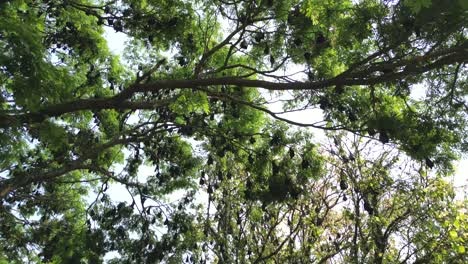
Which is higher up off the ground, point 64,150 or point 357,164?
point 357,164

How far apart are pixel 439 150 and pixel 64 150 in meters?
6.42

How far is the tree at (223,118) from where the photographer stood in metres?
5.13

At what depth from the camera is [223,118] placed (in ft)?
29.0

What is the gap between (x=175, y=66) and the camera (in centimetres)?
855

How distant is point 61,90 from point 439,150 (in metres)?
5.61

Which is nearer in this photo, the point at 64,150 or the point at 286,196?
the point at 286,196

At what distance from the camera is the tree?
5133 millimetres

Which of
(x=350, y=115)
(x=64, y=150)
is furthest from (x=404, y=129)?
(x=64, y=150)

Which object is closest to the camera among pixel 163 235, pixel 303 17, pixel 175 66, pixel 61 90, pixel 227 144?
pixel 61 90

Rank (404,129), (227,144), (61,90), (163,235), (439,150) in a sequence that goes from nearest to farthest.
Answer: (61,90)
(404,129)
(439,150)
(227,144)
(163,235)

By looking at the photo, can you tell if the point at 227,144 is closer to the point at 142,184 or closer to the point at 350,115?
the point at 350,115

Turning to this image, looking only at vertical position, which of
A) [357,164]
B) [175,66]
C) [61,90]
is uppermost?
[357,164]

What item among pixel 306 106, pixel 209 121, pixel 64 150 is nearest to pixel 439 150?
pixel 306 106

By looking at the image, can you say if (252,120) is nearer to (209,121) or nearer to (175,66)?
(209,121)
